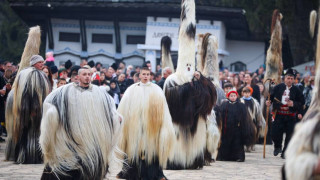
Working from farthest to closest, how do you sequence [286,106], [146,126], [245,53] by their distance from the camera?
[245,53], [286,106], [146,126]

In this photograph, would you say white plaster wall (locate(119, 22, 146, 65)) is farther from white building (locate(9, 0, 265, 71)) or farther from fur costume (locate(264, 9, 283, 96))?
fur costume (locate(264, 9, 283, 96))

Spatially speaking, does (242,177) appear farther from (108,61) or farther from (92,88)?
(108,61)

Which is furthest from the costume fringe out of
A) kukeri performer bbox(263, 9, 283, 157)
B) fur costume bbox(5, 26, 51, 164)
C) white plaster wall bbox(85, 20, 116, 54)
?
white plaster wall bbox(85, 20, 116, 54)

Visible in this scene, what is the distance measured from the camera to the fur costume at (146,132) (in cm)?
1003

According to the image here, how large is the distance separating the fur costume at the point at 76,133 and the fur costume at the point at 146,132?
1.38 meters

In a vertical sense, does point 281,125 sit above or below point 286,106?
below

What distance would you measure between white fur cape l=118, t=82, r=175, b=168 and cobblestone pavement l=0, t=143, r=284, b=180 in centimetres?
51

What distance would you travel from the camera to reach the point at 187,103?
12.3 m

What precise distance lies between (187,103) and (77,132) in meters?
4.30

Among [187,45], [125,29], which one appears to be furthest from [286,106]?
[125,29]

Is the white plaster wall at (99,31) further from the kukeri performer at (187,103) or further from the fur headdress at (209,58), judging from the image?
the kukeri performer at (187,103)

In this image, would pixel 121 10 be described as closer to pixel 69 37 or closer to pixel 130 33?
pixel 130 33

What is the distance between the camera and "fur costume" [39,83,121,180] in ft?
27.1

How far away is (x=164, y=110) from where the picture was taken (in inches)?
399
